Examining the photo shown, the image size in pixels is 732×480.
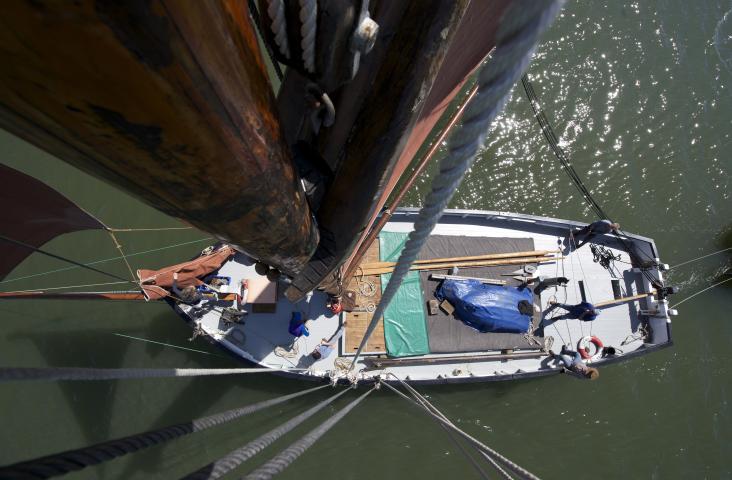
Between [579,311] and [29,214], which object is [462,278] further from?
[29,214]

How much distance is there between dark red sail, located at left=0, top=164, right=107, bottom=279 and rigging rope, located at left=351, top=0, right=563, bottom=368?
201 inches

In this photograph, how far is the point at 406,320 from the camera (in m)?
7.83

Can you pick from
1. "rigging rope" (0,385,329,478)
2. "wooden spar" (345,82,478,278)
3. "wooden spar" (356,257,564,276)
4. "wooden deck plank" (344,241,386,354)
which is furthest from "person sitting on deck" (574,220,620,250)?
"rigging rope" (0,385,329,478)

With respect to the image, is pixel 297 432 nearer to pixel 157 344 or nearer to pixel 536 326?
pixel 157 344

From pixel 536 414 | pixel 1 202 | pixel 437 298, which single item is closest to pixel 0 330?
pixel 1 202

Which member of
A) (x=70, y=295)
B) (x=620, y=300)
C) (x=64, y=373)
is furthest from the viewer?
(x=620, y=300)

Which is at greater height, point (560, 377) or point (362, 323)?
point (362, 323)

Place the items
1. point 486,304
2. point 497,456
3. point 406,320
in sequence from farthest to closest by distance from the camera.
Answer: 1. point 406,320
2. point 486,304
3. point 497,456

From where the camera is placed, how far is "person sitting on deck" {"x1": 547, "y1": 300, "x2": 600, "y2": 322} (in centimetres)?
770

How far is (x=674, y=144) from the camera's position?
1107 cm

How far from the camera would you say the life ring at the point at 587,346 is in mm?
7975

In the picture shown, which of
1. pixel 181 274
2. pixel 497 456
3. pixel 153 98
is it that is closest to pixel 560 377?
pixel 497 456

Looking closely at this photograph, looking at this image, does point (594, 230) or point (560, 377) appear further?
point (560, 377)

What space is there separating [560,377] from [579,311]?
8.93 ft
